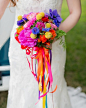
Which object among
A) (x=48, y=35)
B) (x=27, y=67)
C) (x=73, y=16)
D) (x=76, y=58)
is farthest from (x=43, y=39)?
(x=76, y=58)

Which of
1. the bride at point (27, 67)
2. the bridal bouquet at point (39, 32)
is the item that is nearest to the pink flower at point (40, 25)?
the bridal bouquet at point (39, 32)

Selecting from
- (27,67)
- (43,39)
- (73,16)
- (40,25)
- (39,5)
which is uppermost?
(39,5)

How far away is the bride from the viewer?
2.34 m

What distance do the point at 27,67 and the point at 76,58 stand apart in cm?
322

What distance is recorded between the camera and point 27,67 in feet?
8.77

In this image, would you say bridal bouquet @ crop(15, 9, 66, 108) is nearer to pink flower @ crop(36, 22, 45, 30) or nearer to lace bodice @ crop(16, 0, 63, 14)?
pink flower @ crop(36, 22, 45, 30)

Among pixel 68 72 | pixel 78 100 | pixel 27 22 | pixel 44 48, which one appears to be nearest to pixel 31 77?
pixel 44 48

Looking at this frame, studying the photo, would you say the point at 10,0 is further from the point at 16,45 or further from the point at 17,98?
the point at 17,98

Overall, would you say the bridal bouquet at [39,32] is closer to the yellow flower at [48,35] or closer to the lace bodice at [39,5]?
the yellow flower at [48,35]

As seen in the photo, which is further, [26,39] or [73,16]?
[73,16]

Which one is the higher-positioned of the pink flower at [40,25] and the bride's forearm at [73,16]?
the bride's forearm at [73,16]

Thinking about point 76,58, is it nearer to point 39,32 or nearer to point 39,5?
point 39,5

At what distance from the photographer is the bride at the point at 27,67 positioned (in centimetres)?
234

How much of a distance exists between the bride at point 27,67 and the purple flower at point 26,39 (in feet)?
1.53
